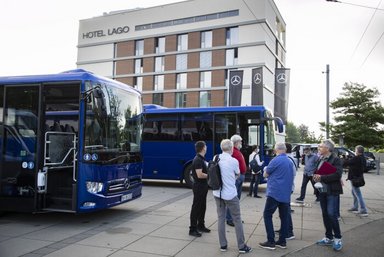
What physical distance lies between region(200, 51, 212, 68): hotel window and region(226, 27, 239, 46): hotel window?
300cm

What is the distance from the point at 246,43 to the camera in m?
46.2

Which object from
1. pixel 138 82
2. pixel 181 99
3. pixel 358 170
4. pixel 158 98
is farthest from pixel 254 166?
pixel 138 82

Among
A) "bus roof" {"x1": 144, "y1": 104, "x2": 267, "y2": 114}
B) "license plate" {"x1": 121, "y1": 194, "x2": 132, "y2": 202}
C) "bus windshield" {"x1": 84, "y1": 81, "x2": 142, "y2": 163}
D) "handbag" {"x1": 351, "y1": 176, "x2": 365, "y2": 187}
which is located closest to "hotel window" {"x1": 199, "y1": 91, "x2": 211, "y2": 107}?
"bus roof" {"x1": 144, "y1": 104, "x2": 267, "y2": 114}

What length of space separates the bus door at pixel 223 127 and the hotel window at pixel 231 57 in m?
34.6

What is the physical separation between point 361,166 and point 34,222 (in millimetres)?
8154

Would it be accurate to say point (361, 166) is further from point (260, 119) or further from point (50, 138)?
point (50, 138)

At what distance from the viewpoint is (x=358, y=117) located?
32594 millimetres

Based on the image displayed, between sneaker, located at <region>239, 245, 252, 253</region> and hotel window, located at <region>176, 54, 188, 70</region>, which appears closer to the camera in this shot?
sneaker, located at <region>239, 245, 252, 253</region>

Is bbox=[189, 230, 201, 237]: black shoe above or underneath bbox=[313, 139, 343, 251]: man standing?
underneath

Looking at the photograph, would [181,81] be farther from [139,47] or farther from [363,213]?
[363,213]

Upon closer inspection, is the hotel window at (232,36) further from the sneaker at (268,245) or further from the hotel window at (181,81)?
the sneaker at (268,245)

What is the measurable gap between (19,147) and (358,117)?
31.2 meters

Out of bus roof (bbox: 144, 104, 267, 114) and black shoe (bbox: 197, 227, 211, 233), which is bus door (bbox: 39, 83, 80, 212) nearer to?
black shoe (bbox: 197, 227, 211, 233)

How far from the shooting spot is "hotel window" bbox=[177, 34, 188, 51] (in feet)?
166
